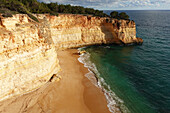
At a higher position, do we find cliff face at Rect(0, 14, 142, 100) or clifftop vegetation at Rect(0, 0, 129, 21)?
clifftop vegetation at Rect(0, 0, 129, 21)

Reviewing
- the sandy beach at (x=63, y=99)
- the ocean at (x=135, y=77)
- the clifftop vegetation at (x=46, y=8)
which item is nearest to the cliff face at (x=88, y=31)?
the clifftop vegetation at (x=46, y=8)

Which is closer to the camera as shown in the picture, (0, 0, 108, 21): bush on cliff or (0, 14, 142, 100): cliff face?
(0, 14, 142, 100): cliff face

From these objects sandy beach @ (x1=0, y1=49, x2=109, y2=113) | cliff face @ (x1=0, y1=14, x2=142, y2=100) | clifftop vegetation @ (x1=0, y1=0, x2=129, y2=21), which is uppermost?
clifftop vegetation @ (x1=0, y1=0, x2=129, y2=21)

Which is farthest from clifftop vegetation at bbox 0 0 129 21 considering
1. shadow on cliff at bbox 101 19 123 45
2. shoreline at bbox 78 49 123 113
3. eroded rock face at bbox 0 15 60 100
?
shoreline at bbox 78 49 123 113

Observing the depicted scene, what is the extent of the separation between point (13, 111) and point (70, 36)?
2771 cm

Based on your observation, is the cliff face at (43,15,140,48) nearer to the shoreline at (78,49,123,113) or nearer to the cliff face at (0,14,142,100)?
the shoreline at (78,49,123,113)

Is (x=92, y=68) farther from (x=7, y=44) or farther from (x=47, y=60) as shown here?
(x=7, y=44)

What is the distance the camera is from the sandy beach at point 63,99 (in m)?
13.4

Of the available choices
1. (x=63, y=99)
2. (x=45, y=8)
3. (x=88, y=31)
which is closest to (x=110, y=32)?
(x=88, y=31)

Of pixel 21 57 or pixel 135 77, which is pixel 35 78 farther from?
pixel 135 77

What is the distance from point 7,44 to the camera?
1289 centimetres

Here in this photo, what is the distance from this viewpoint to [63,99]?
15.6 metres

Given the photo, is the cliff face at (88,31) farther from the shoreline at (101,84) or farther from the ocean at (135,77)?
the shoreline at (101,84)

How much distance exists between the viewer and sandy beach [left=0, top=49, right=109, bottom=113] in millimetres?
13422
